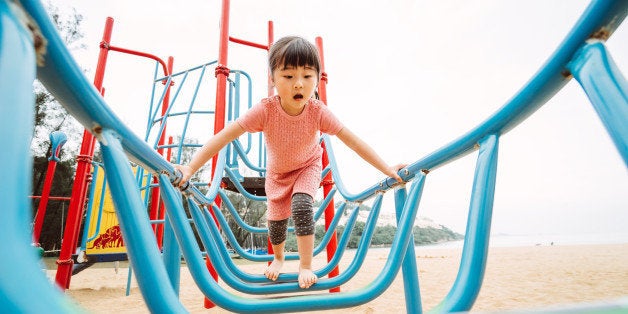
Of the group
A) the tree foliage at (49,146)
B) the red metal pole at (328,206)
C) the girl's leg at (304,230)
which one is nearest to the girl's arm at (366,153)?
the girl's leg at (304,230)

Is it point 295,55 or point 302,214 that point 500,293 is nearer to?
point 302,214

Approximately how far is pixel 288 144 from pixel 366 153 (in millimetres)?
413

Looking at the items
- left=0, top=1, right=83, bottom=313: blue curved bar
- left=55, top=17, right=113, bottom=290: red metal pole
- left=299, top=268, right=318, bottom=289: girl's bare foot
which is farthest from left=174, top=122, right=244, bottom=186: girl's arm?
left=55, top=17, right=113, bottom=290: red metal pole

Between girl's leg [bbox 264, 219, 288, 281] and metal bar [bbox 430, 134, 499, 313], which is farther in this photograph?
girl's leg [bbox 264, 219, 288, 281]

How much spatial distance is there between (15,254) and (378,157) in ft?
4.04

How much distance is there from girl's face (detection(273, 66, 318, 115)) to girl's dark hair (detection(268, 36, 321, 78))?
0.06 feet

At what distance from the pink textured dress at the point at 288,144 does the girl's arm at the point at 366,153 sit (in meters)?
0.06

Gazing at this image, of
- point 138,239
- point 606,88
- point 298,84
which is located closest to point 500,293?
point 298,84

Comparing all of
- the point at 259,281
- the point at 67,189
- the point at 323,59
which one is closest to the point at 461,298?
the point at 259,281

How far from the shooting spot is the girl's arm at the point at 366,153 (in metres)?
1.32

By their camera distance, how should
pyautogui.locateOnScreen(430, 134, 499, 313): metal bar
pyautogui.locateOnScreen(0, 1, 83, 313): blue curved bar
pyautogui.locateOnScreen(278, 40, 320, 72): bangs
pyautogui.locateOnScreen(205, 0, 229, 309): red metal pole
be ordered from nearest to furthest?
pyautogui.locateOnScreen(0, 1, 83, 313): blue curved bar
pyautogui.locateOnScreen(430, 134, 499, 313): metal bar
pyautogui.locateOnScreen(278, 40, 320, 72): bangs
pyautogui.locateOnScreen(205, 0, 229, 309): red metal pole

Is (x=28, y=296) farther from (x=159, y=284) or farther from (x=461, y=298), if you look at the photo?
(x=461, y=298)

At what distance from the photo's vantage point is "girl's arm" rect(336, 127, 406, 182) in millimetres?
1316

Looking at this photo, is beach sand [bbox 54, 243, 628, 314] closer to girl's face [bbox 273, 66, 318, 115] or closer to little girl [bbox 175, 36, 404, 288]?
little girl [bbox 175, 36, 404, 288]
